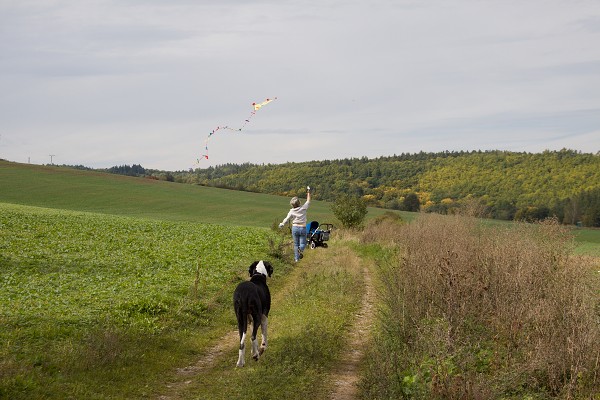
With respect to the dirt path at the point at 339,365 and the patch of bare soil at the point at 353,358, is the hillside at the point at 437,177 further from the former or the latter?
the dirt path at the point at 339,365

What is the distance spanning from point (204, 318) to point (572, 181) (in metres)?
90.9

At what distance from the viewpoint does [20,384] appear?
7.30 m

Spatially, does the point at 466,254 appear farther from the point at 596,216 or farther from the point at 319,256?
the point at 596,216

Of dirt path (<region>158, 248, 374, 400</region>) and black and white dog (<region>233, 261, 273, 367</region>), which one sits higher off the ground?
black and white dog (<region>233, 261, 273, 367</region>)

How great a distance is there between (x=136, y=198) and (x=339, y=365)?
6880 centimetres

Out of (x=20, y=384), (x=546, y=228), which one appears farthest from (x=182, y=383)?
(x=546, y=228)

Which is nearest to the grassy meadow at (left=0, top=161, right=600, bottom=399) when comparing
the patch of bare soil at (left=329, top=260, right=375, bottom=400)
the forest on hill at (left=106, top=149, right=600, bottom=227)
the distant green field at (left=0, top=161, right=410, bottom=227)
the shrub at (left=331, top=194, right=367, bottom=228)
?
the patch of bare soil at (left=329, top=260, right=375, bottom=400)

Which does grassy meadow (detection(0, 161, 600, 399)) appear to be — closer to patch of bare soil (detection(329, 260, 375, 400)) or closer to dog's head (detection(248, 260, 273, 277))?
patch of bare soil (detection(329, 260, 375, 400))

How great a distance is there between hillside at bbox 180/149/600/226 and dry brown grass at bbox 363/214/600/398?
6697 cm

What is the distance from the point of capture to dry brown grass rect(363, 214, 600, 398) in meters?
7.21

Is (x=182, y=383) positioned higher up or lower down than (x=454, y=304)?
lower down

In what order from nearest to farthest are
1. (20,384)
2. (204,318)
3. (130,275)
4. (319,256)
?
(20,384) → (204,318) → (130,275) → (319,256)

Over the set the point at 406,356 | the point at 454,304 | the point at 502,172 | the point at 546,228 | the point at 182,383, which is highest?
the point at 502,172

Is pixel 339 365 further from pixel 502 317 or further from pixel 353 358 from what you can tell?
pixel 502 317
